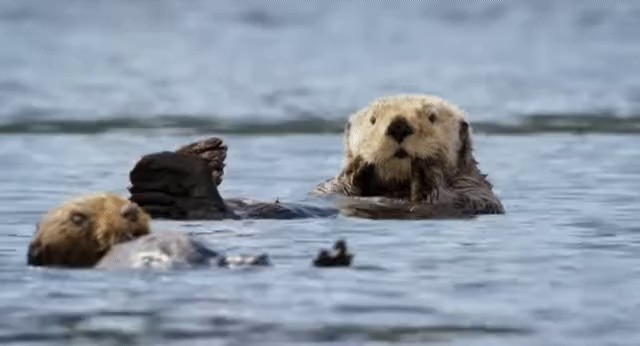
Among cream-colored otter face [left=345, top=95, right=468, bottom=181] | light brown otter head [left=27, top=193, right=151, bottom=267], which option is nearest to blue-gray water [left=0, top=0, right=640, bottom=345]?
light brown otter head [left=27, top=193, right=151, bottom=267]

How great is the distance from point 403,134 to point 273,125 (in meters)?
6.61

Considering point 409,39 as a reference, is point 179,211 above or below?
below

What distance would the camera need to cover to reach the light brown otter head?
765cm

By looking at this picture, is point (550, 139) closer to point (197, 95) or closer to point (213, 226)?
point (197, 95)

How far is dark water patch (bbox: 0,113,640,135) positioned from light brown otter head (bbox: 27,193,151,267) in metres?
7.72

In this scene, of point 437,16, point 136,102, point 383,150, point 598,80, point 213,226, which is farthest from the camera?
point 437,16

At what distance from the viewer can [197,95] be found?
1878 cm

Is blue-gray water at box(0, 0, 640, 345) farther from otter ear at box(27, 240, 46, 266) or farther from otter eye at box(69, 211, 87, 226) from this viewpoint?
otter eye at box(69, 211, 87, 226)

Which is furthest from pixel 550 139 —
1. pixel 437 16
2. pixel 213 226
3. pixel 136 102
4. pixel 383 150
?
pixel 437 16

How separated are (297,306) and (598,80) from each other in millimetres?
13098

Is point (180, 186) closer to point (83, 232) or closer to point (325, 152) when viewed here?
point (83, 232)

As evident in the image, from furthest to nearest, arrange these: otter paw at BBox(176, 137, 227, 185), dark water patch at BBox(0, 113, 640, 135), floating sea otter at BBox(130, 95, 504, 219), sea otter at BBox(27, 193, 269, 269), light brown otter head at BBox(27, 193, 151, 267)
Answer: dark water patch at BBox(0, 113, 640, 135), floating sea otter at BBox(130, 95, 504, 219), otter paw at BBox(176, 137, 227, 185), light brown otter head at BBox(27, 193, 151, 267), sea otter at BBox(27, 193, 269, 269)

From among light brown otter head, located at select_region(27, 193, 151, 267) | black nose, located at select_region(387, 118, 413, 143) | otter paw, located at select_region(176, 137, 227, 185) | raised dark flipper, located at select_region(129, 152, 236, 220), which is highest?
black nose, located at select_region(387, 118, 413, 143)

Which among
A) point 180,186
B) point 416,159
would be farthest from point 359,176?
point 180,186
